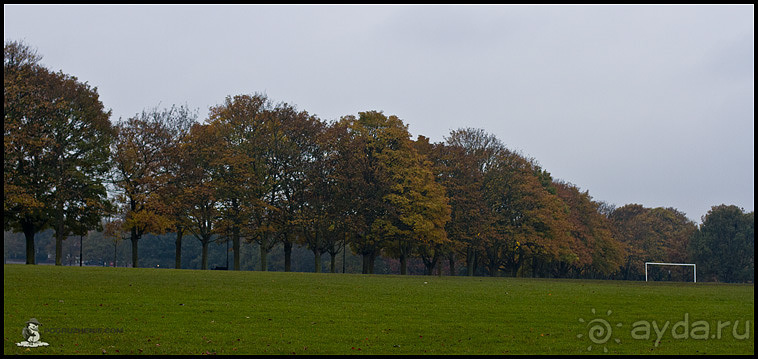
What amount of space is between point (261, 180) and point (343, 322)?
4410 centimetres

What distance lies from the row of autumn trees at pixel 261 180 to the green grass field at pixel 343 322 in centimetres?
2634

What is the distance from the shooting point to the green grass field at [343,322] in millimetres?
16266

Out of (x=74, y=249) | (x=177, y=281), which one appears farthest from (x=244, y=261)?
(x=177, y=281)

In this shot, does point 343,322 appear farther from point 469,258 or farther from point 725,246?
point 725,246

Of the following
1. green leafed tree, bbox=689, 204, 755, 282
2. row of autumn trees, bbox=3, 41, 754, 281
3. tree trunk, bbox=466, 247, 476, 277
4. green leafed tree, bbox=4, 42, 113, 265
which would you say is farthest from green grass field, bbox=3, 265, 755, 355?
green leafed tree, bbox=689, 204, 755, 282

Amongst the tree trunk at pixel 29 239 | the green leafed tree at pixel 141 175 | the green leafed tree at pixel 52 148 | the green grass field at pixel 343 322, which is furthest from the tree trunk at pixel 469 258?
the green grass field at pixel 343 322

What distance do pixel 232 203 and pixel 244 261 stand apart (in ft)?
228

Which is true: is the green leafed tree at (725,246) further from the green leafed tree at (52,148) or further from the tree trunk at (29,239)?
the tree trunk at (29,239)

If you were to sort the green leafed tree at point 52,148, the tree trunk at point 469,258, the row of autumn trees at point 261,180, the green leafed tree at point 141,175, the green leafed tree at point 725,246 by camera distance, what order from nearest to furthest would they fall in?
the green leafed tree at point 52,148 < the row of autumn trees at point 261,180 < the green leafed tree at point 141,175 < the tree trunk at point 469,258 < the green leafed tree at point 725,246

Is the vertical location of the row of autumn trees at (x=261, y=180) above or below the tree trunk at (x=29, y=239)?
above

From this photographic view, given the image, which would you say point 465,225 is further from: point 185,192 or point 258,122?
point 185,192

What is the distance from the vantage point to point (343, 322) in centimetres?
1973

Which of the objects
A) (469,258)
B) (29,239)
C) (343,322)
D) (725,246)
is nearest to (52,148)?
(29,239)

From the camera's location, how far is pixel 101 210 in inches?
2299
